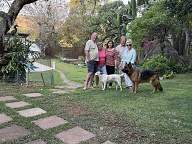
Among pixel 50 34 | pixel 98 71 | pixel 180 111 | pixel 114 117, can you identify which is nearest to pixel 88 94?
pixel 98 71

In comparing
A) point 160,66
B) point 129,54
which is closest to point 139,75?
point 129,54

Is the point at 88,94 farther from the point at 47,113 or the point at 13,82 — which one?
the point at 13,82

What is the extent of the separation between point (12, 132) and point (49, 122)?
53 centimetres

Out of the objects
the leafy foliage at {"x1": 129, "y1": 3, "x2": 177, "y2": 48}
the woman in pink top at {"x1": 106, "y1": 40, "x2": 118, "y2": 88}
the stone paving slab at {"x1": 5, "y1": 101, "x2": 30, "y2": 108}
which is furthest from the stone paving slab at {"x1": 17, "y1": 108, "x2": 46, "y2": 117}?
the leafy foliage at {"x1": 129, "y1": 3, "x2": 177, "y2": 48}

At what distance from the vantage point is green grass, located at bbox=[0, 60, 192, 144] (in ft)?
8.05

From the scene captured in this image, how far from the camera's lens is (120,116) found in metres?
3.19

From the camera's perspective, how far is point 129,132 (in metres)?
2.59

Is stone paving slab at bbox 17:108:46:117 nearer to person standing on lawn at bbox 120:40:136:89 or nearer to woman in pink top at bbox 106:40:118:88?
woman in pink top at bbox 106:40:118:88

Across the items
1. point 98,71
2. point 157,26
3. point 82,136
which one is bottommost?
point 82,136

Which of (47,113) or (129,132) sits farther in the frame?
(47,113)

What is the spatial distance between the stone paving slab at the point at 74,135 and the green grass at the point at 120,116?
8 cm

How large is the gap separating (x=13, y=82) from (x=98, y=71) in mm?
2890


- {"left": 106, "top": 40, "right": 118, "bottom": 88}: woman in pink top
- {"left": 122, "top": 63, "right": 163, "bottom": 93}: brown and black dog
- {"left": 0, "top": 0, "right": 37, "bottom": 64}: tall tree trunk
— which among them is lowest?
{"left": 122, "top": 63, "right": 163, "bottom": 93}: brown and black dog

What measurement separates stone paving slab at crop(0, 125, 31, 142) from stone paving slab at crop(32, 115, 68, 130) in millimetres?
242
